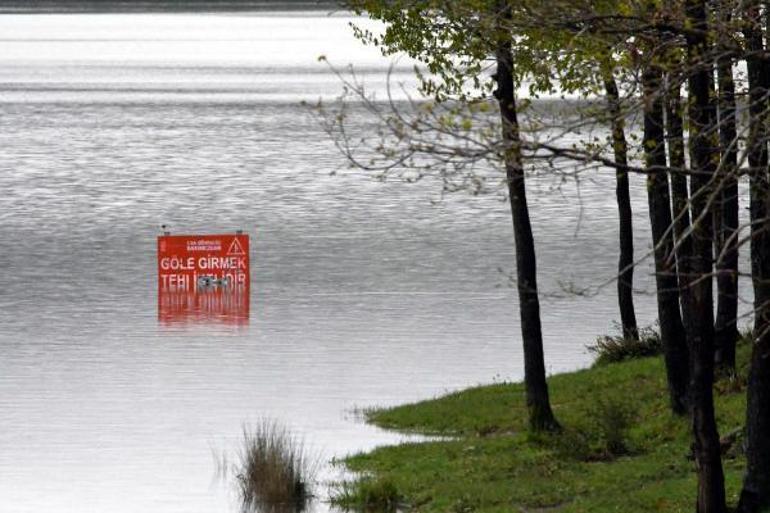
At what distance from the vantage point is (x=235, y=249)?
165ft

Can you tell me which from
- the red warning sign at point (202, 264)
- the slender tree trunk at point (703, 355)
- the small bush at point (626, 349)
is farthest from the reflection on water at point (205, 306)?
the slender tree trunk at point (703, 355)

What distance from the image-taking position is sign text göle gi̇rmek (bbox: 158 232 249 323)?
44.3 m

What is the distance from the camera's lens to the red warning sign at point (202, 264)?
47.5 m

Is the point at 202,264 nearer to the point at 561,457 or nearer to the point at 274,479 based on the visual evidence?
the point at 274,479

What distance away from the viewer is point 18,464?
25781 mm

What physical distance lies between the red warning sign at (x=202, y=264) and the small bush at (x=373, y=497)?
25.0 metres

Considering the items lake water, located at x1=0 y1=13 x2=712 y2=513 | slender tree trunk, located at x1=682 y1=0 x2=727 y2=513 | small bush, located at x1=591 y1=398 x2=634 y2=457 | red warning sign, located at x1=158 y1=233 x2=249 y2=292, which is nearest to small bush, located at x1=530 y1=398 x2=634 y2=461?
small bush, located at x1=591 y1=398 x2=634 y2=457

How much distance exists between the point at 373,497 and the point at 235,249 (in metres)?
29.7

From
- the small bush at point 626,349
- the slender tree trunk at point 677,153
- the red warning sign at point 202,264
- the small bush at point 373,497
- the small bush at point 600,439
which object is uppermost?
the red warning sign at point 202,264

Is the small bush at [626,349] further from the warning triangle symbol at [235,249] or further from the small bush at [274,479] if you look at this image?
the warning triangle symbol at [235,249]

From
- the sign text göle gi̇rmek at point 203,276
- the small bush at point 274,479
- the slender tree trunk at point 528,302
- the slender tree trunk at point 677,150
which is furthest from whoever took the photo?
the sign text göle gi̇rmek at point 203,276

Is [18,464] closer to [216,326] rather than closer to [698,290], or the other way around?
[698,290]

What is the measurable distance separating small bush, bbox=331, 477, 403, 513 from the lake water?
1.83m

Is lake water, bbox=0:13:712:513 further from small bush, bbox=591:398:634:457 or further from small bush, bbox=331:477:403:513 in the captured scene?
small bush, bbox=591:398:634:457
